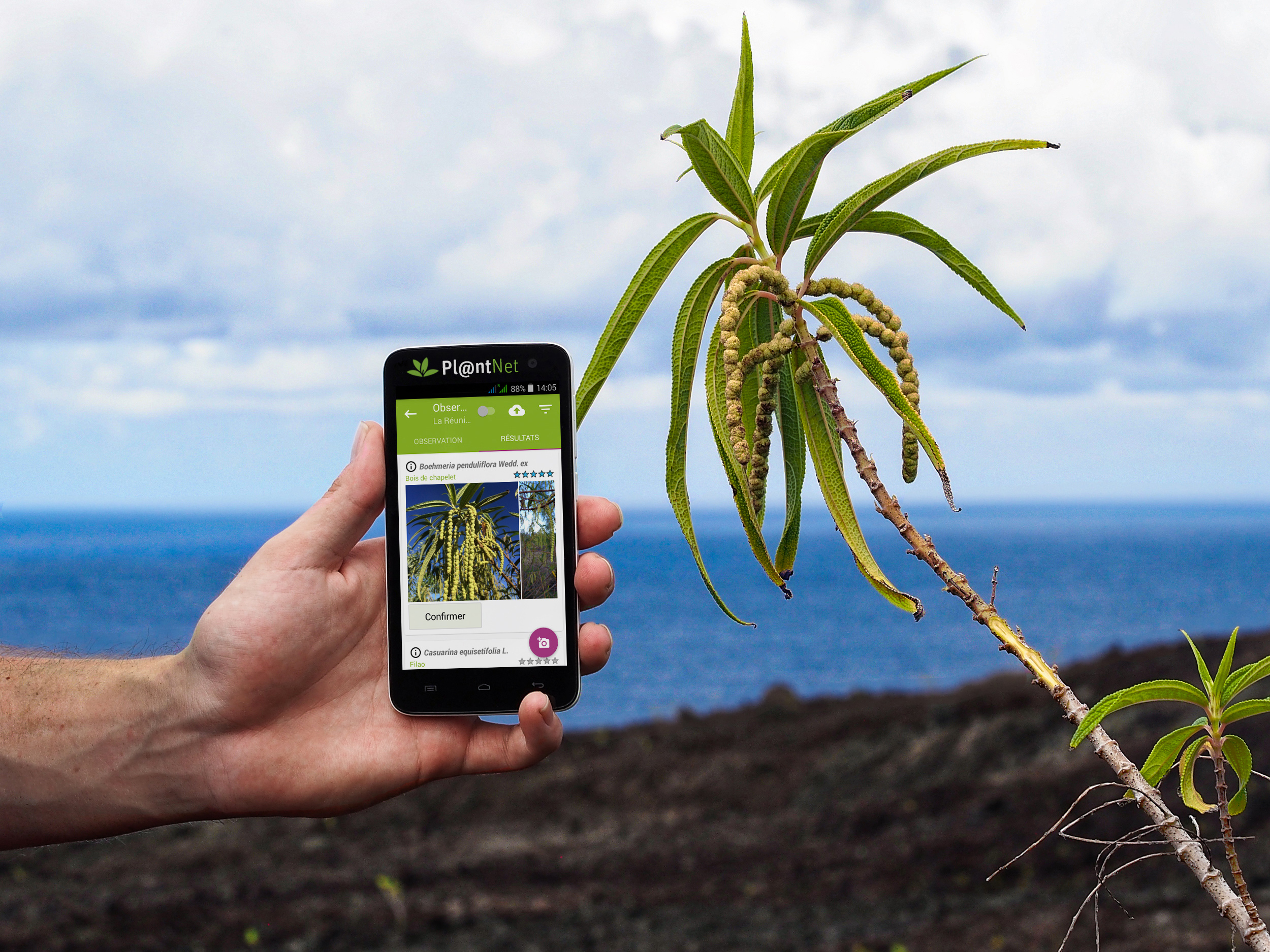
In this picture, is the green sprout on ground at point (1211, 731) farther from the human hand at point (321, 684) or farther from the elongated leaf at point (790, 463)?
the human hand at point (321, 684)

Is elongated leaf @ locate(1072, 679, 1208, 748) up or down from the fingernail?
down

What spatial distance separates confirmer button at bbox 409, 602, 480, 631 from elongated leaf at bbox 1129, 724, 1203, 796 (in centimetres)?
144

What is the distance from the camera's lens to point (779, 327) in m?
1.68

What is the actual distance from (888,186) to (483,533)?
1.25 m

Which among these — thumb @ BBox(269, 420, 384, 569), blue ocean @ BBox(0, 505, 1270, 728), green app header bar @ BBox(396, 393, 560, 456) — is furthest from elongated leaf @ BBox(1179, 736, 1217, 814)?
blue ocean @ BBox(0, 505, 1270, 728)

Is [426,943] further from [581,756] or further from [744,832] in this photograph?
[581,756]

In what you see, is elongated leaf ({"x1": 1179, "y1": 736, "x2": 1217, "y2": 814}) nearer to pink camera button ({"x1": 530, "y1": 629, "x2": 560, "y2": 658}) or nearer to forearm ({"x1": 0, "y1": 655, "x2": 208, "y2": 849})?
pink camera button ({"x1": 530, "y1": 629, "x2": 560, "y2": 658})

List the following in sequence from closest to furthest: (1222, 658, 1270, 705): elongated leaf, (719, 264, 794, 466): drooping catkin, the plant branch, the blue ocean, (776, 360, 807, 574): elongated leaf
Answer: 1. the plant branch
2. (1222, 658, 1270, 705): elongated leaf
3. (719, 264, 794, 466): drooping catkin
4. (776, 360, 807, 574): elongated leaf
5. the blue ocean

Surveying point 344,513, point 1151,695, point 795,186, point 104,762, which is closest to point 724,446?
point 795,186

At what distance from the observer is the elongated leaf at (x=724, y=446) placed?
1.53 m

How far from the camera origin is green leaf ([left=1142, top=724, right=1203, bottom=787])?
142cm

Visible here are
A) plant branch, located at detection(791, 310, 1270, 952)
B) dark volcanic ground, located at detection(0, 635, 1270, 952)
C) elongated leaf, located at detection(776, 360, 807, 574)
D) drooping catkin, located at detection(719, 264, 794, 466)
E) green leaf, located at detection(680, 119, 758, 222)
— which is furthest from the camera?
dark volcanic ground, located at detection(0, 635, 1270, 952)

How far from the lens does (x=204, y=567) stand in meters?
114

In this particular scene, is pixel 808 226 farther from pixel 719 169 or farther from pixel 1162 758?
pixel 1162 758
